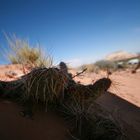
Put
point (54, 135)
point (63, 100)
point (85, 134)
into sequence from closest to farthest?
point (54, 135), point (85, 134), point (63, 100)

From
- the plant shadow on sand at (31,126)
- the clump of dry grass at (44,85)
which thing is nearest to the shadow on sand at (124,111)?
the plant shadow on sand at (31,126)

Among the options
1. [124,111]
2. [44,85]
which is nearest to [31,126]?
[44,85]

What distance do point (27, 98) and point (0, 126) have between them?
86cm

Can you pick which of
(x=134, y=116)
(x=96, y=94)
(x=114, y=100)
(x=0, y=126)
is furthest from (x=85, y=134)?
(x=114, y=100)

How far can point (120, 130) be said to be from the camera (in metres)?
3.51

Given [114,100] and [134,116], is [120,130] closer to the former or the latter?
[134,116]

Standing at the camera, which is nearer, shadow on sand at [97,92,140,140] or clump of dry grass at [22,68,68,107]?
clump of dry grass at [22,68,68,107]

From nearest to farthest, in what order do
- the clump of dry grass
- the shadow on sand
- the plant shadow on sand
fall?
the plant shadow on sand < the clump of dry grass < the shadow on sand

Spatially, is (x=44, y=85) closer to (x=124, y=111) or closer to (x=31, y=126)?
(x=31, y=126)

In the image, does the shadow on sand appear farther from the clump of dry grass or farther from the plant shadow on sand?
the clump of dry grass

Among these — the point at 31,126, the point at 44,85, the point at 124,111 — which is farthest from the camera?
the point at 124,111

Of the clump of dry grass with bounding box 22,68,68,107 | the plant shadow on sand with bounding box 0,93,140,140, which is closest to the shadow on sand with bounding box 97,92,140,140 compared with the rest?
the plant shadow on sand with bounding box 0,93,140,140

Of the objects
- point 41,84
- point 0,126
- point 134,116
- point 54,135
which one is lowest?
point 134,116

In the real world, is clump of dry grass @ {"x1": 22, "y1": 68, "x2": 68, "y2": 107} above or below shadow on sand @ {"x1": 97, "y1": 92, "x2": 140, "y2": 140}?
above
